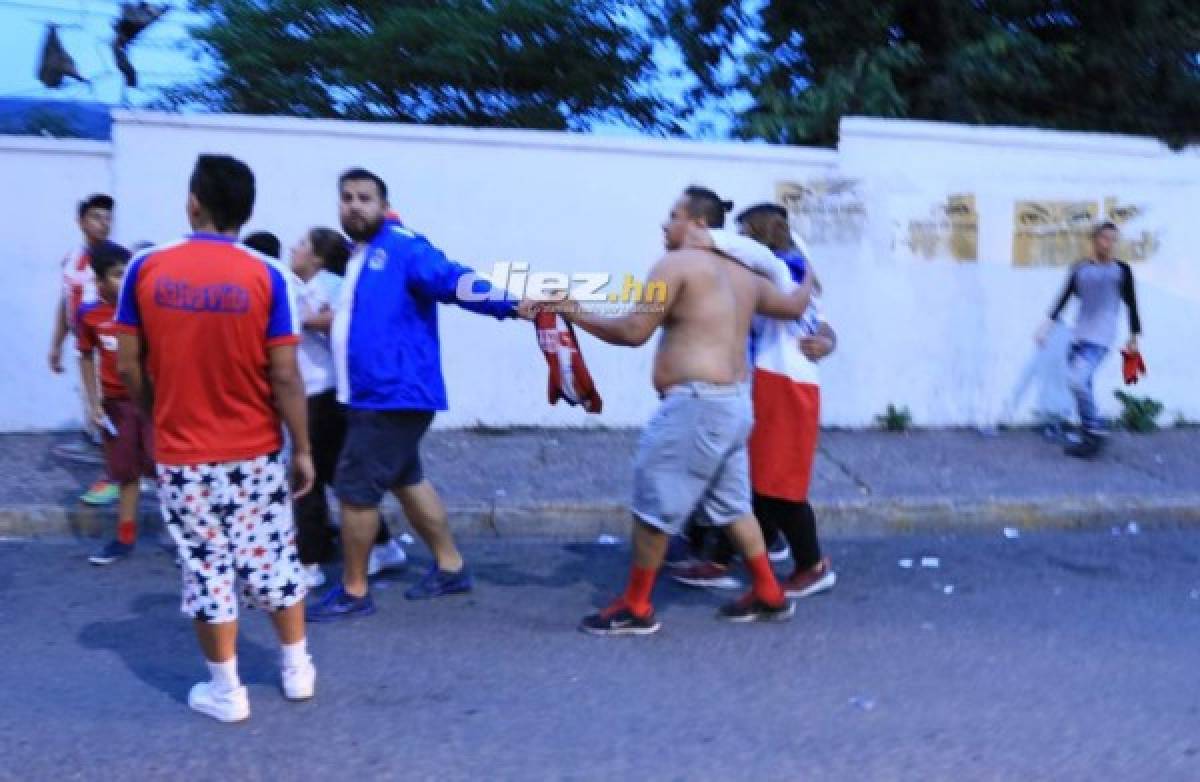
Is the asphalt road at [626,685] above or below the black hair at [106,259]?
below

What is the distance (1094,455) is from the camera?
8297mm

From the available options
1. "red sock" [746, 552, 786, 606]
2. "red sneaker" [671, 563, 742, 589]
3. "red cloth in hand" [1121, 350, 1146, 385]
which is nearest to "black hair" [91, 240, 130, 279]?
"red sneaker" [671, 563, 742, 589]

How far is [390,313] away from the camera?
15.8 ft

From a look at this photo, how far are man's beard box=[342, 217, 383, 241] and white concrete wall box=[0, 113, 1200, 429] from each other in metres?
3.58

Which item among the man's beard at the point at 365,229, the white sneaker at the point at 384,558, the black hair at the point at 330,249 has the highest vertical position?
the man's beard at the point at 365,229

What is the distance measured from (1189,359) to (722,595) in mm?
5577

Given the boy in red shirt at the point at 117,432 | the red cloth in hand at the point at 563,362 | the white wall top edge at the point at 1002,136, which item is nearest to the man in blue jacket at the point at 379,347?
the red cloth in hand at the point at 563,362

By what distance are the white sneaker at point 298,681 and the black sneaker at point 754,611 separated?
179 centimetres

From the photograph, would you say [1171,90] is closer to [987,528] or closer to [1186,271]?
[1186,271]

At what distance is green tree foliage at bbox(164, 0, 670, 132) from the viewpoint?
9852mm

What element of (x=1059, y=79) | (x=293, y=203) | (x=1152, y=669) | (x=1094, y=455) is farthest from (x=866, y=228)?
(x=1152, y=669)

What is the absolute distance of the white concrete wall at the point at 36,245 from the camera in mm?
8016

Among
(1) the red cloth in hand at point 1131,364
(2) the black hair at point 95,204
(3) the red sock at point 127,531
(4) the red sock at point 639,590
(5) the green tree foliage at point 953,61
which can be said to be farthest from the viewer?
(5) the green tree foliage at point 953,61

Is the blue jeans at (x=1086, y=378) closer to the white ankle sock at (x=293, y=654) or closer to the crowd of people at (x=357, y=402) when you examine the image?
the crowd of people at (x=357, y=402)
